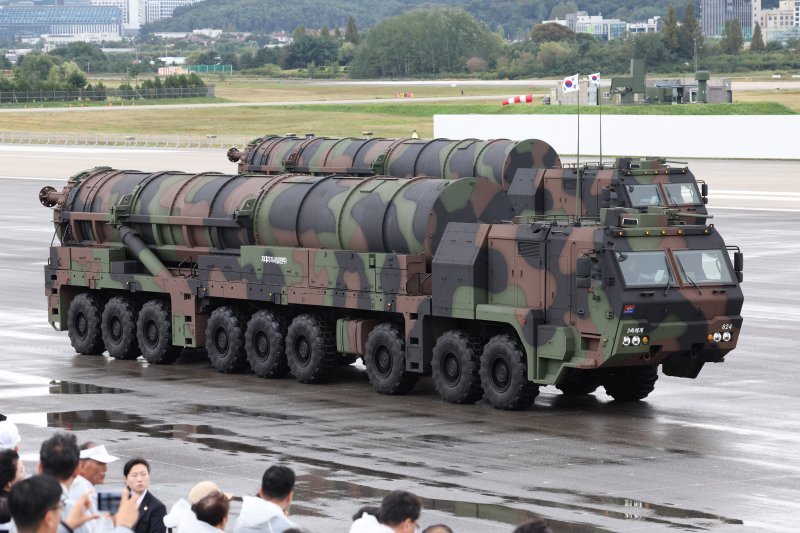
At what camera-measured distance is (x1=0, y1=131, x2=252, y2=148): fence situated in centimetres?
8669

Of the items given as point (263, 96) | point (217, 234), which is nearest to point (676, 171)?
point (217, 234)

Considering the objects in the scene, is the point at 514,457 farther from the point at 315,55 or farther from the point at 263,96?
the point at 315,55

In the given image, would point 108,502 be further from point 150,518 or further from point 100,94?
point 100,94

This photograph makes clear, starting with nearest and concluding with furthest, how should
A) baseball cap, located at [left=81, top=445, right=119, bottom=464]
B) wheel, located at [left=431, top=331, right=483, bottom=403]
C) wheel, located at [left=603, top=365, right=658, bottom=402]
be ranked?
1. baseball cap, located at [left=81, top=445, right=119, bottom=464]
2. wheel, located at [left=431, top=331, right=483, bottom=403]
3. wheel, located at [left=603, top=365, right=658, bottom=402]

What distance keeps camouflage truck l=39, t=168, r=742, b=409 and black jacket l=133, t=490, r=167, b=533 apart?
8.90 m

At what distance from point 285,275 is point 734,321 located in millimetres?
6130

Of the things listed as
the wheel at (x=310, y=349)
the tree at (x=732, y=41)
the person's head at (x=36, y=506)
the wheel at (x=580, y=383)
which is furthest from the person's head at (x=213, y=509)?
the tree at (x=732, y=41)

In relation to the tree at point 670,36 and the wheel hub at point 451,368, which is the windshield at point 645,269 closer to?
the wheel hub at point 451,368

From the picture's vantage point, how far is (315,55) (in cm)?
19950

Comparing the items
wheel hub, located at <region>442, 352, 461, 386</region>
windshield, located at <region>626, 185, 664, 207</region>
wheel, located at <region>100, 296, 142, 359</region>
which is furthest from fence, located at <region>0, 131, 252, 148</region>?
wheel hub, located at <region>442, 352, 461, 386</region>

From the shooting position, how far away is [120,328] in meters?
25.0

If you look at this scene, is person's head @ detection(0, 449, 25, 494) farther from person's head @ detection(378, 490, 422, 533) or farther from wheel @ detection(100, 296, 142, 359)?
wheel @ detection(100, 296, 142, 359)

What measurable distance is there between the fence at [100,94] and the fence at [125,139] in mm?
27961

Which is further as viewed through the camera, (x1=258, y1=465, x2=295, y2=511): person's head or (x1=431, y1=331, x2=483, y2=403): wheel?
(x1=431, y1=331, x2=483, y2=403): wheel
